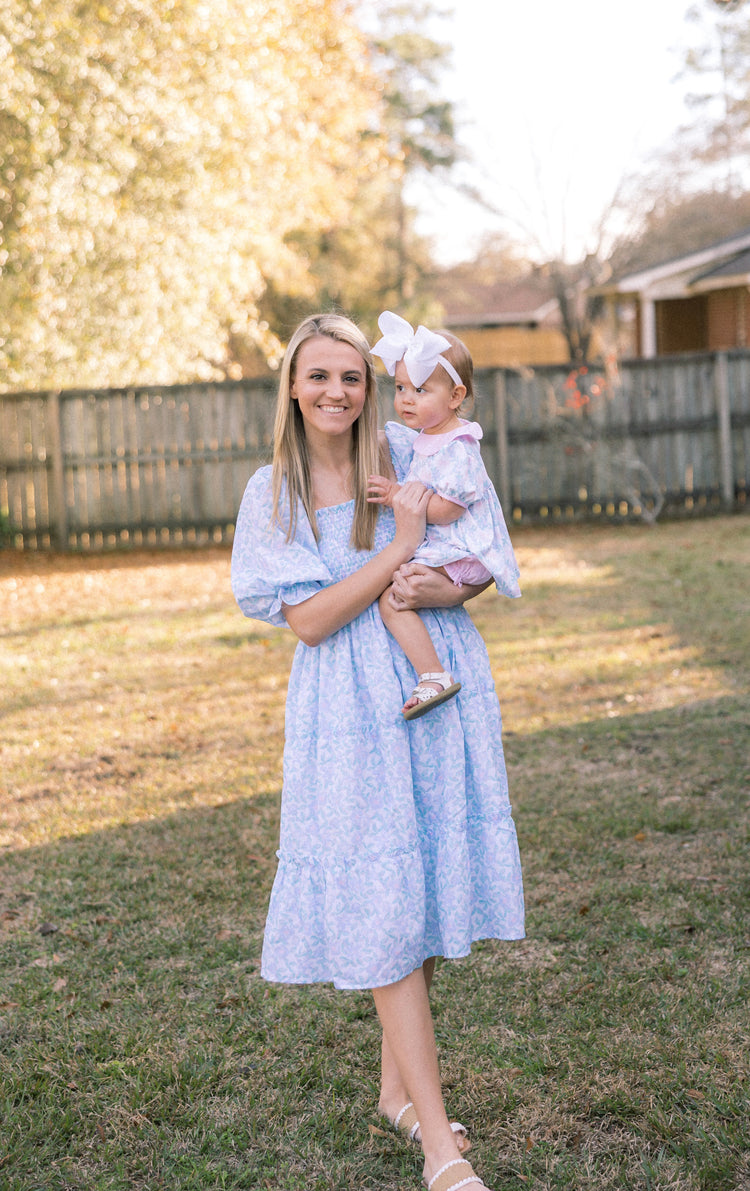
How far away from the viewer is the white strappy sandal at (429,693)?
90.5 inches

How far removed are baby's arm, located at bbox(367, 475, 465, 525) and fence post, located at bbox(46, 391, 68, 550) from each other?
11.3m

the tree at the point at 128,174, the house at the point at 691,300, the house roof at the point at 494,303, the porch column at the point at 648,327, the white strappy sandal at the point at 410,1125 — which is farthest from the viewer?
the house roof at the point at 494,303

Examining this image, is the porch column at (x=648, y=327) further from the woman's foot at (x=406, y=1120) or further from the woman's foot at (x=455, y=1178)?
the woman's foot at (x=455, y=1178)

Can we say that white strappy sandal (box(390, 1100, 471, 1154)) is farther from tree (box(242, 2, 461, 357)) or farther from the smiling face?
tree (box(242, 2, 461, 357))

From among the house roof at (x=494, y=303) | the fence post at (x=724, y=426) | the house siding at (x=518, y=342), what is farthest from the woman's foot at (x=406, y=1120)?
the house siding at (x=518, y=342)

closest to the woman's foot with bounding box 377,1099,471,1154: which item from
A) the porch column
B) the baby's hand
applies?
the baby's hand

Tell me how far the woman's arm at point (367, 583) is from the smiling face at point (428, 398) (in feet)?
0.46

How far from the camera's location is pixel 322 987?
3455 mm

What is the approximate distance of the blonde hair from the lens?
2.48 meters

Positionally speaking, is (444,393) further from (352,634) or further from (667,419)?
(667,419)

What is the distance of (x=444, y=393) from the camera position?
2.40m

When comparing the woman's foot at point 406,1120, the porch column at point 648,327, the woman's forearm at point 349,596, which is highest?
the porch column at point 648,327

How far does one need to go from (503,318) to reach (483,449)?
2753 cm

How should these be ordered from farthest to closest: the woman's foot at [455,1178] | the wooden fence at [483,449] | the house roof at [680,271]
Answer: the house roof at [680,271] → the wooden fence at [483,449] → the woman's foot at [455,1178]
